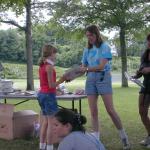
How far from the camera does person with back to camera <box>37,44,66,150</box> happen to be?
5.89 metres

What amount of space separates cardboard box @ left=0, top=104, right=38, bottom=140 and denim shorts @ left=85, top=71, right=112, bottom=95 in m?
1.66

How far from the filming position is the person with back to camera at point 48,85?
5895mm

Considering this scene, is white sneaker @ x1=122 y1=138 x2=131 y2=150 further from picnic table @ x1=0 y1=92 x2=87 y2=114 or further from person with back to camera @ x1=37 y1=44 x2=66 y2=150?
person with back to camera @ x1=37 y1=44 x2=66 y2=150

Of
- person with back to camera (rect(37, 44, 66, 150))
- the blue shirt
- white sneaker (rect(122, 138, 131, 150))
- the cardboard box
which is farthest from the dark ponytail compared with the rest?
the cardboard box

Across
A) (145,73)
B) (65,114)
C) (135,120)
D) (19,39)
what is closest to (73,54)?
(19,39)

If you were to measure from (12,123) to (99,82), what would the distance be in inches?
75.2

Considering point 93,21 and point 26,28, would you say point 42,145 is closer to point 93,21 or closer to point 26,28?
point 26,28

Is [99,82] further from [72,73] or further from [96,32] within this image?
[96,32]

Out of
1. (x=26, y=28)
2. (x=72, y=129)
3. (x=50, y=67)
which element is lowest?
(x=72, y=129)

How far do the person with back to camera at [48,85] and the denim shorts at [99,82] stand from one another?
20.4 inches

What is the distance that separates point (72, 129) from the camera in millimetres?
3623

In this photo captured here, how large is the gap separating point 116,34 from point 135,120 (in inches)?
765

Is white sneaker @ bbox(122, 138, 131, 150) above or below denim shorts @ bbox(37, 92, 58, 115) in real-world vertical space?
below

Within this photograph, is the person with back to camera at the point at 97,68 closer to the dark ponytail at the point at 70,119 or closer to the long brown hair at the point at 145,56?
the long brown hair at the point at 145,56
